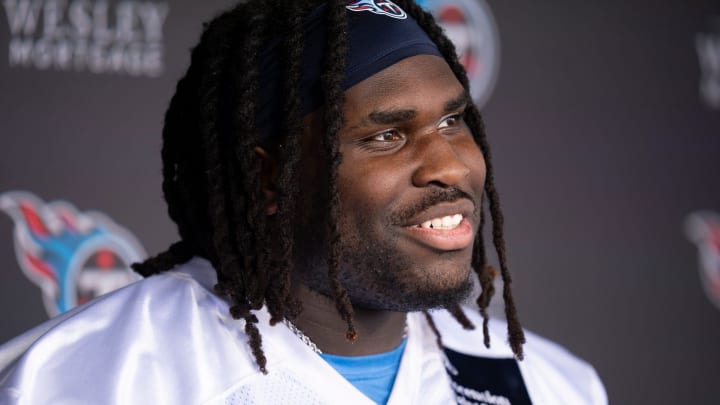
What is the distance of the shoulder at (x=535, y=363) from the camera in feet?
6.09

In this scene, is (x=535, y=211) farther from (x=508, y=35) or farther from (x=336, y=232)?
(x=336, y=232)

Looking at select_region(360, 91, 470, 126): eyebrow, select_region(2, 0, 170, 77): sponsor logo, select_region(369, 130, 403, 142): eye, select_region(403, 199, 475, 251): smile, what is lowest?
select_region(403, 199, 475, 251): smile

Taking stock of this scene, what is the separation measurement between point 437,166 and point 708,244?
6.25 feet

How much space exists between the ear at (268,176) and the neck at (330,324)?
0.16 metres

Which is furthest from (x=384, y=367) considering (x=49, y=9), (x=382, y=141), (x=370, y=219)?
(x=49, y=9)

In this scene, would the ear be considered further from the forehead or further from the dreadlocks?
the forehead

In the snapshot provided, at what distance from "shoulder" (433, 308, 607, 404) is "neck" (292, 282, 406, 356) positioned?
256 mm

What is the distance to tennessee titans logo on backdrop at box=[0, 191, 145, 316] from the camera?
238 centimetres

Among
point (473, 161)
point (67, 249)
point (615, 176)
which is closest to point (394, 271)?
point (473, 161)

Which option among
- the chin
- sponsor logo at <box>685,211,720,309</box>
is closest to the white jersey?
the chin

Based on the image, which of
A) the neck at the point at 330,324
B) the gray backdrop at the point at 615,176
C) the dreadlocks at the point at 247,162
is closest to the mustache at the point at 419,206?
the dreadlocks at the point at 247,162

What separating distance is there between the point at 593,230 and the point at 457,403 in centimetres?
142

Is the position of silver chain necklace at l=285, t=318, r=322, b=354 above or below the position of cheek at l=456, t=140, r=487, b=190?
below

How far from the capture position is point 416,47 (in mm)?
1651
